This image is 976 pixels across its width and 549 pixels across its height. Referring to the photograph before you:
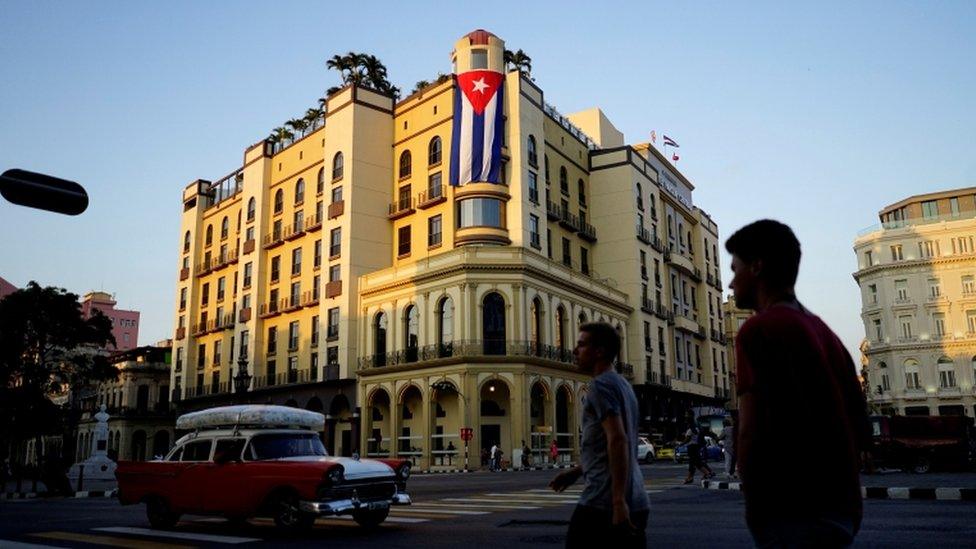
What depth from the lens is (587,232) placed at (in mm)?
55188

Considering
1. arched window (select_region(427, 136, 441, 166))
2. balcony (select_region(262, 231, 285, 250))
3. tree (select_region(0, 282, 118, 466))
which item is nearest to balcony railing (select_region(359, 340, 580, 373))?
arched window (select_region(427, 136, 441, 166))

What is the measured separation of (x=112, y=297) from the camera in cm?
12325

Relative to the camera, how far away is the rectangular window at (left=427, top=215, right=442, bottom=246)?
46.9 metres

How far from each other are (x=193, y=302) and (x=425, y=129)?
30204 mm

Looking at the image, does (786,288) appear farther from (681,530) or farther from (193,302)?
(193,302)

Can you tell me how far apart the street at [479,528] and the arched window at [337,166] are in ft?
122

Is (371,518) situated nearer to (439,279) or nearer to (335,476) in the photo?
(335,476)

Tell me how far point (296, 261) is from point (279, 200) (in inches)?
242

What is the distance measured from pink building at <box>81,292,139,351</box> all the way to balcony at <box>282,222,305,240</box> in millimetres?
79351

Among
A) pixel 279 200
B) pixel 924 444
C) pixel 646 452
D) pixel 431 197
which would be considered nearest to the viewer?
pixel 924 444

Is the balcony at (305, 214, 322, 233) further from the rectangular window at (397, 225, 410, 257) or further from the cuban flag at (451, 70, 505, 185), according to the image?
the cuban flag at (451, 70, 505, 185)

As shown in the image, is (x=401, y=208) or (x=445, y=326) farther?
(x=401, y=208)

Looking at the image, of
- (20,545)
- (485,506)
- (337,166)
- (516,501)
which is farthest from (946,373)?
(20,545)

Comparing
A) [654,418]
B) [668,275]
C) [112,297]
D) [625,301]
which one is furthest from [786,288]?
[112,297]
